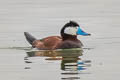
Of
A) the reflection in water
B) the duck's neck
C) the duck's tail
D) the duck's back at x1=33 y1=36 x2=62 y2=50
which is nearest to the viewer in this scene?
the reflection in water

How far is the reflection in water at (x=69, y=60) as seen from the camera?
1341 centimetres

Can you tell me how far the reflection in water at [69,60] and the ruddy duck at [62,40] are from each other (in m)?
0.29

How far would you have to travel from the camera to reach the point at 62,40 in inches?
680

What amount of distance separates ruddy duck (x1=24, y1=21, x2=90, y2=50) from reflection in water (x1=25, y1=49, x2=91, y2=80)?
0.96 feet

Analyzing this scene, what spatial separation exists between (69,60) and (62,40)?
89.2 inches

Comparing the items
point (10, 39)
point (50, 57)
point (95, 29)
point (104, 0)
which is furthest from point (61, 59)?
point (104, 0)

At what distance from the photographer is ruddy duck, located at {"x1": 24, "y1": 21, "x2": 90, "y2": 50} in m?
17.0

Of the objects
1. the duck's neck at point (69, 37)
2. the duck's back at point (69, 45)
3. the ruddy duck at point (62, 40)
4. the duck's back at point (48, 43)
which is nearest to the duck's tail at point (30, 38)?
the ruddy duck at point (62, 40)

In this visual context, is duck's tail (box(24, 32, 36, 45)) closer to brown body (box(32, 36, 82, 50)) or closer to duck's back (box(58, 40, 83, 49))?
brown body (box(32, 36, 82, 50))

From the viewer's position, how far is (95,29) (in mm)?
19516

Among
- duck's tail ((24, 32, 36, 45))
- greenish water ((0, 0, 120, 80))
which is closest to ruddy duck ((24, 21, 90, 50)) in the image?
duck's tail ((24, 32, 36, 45))

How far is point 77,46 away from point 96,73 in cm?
357

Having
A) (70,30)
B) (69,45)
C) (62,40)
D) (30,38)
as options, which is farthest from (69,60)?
(30,38)

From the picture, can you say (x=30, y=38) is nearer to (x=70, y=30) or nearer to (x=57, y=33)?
(x=70, y=30)
